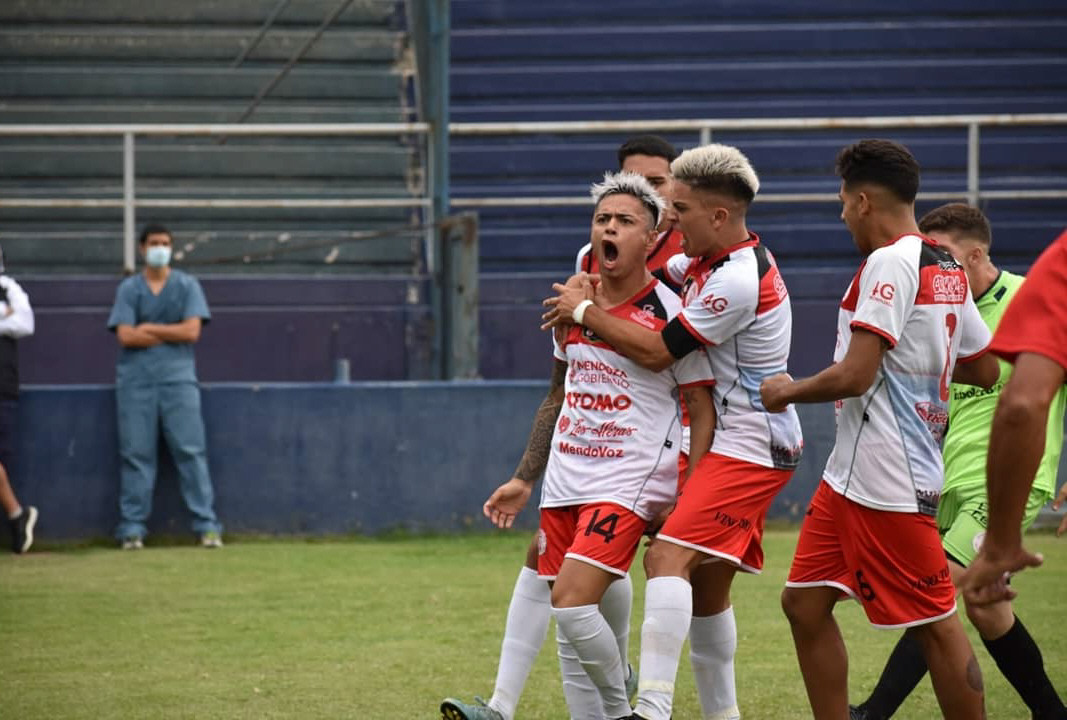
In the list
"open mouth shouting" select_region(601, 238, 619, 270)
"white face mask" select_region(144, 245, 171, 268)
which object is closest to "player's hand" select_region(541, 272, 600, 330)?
"open mouth shouting" select_region(601, 238, 619, 270)

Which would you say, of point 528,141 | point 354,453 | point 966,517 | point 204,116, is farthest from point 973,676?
point 204,116

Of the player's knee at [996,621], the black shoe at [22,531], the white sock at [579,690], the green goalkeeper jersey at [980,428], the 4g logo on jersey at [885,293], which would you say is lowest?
the black shoe at [22,531]

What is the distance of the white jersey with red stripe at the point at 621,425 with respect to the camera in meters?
5.22

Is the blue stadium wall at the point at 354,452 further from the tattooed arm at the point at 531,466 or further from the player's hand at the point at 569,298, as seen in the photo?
the player's hand at the point at 569,298

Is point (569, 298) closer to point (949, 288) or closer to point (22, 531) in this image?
point (949, 288)

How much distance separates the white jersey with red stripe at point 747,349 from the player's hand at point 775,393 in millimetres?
295

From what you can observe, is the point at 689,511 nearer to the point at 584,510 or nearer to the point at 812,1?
the point at 584,510

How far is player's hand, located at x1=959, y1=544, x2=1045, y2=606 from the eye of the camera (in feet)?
10.3

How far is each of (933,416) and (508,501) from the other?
159 cm

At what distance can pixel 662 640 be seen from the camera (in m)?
4.98

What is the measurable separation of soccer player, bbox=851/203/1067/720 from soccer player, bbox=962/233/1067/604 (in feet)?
7.33

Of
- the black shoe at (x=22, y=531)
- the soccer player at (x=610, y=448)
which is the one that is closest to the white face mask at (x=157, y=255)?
the black shoe at (x=22, y=531)

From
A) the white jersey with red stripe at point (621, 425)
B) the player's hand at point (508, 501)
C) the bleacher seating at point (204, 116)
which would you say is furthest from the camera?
the bleacher seating at point (204, 116)

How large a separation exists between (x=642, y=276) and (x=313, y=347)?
8435 mm
